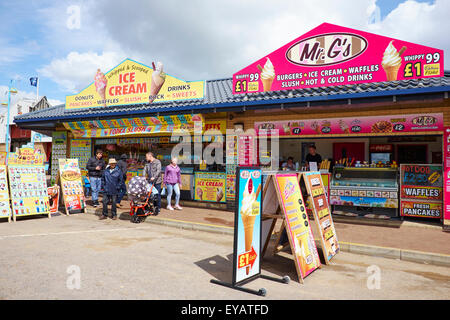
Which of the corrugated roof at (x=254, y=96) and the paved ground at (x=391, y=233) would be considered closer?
the paved ground at (x=391, y=233)

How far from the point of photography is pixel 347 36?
8.92 m

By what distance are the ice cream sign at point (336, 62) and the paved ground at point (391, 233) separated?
12.8 feet

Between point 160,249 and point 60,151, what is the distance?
39.8 feet

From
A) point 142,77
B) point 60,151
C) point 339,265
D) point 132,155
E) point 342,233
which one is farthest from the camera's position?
point 60,151

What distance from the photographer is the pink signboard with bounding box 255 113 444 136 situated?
27.4 feet

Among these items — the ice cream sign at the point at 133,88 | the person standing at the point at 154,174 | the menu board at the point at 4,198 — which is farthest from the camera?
the ice cream sign at the point at 133,88

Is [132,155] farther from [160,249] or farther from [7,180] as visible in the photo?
[160,249]

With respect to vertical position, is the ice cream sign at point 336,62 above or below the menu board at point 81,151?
above

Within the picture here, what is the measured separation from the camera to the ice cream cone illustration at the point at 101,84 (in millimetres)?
14211

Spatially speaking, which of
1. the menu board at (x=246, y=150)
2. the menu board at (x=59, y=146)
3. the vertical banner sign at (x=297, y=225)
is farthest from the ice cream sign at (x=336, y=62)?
the menu board at (x=59, y=146)

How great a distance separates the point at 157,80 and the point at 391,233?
9799 mm

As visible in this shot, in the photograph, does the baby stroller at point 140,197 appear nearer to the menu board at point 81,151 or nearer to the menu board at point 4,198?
the menu board at point 4,198

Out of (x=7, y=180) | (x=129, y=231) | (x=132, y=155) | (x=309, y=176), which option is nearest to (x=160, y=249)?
(x=129, y=231)

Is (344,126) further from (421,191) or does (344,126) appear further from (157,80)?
(157,80)
